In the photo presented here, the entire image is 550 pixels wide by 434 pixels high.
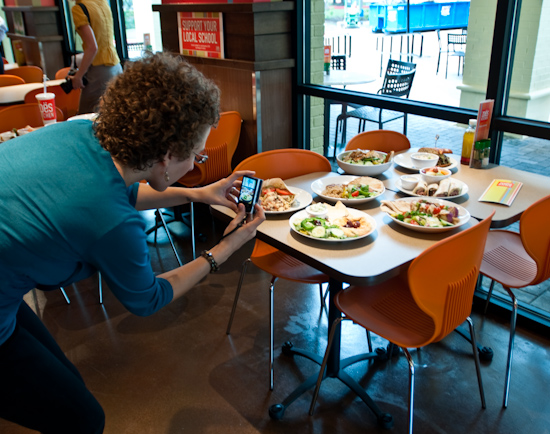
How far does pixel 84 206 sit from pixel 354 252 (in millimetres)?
916

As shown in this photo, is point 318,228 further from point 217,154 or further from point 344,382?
point 217,154

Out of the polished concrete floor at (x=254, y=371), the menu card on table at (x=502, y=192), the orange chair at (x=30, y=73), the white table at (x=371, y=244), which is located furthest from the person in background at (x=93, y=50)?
the menu card on table at (x=502, y=192)

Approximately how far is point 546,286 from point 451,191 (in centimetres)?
117

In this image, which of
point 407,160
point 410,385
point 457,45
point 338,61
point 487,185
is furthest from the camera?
point 338,61

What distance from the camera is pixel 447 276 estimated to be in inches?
65.7

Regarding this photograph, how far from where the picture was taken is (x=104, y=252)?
125 cm

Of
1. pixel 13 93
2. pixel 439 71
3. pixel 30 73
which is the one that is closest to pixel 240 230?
pixel 439 71

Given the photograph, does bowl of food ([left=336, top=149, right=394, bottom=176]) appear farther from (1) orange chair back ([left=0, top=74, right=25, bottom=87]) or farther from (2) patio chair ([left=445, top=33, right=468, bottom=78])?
(1) orange chair back ([left=0, top=74, right=25, bottom=87])

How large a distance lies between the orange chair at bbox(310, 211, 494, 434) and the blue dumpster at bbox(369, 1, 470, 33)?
64.2 inches

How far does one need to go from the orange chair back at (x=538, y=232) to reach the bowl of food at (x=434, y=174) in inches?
17.1

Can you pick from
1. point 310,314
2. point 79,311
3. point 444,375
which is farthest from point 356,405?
point 79,311

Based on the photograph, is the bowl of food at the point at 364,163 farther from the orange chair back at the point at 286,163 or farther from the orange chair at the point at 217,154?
the orange chair at the point at 217,154

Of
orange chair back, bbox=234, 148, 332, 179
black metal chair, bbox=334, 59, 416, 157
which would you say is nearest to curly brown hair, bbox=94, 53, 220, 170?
orange chair back, bbox=234, 148, 332, 179

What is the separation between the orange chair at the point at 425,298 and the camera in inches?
63.1
